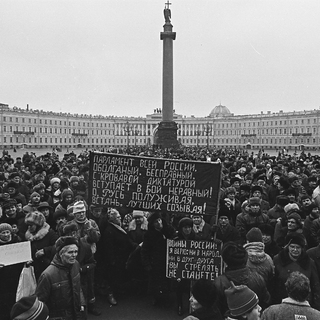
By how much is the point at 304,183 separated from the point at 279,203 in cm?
366

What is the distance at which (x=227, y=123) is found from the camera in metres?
101

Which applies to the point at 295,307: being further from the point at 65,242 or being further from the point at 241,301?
the point at 65,242

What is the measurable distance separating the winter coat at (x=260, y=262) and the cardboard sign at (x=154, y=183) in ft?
2.91

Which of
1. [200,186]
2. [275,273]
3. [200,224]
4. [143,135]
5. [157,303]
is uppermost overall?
[143,135]

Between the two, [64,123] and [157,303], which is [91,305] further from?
[64,123]

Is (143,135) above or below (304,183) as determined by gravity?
above

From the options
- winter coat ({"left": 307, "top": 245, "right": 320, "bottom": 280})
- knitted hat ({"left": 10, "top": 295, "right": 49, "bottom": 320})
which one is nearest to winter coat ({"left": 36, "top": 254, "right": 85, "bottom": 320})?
knitted hat ({"left": 10, "top": 295, "right": 49, "bottom": 320})

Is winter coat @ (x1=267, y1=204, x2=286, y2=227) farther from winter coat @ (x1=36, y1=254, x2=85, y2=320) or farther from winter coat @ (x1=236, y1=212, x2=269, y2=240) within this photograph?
winter coat @ (x1=36, y1=254, x2=85, y2=320)

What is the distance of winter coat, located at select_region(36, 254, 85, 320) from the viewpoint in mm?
3355

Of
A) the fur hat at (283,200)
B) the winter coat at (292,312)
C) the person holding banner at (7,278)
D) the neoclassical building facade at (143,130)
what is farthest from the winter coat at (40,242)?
the neoclassical building facade at (143,130)

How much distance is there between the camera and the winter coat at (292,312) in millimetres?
2580

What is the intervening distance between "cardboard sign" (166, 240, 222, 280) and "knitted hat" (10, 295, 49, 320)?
2036 mm

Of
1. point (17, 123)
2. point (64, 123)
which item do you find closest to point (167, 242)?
point (17, 123)

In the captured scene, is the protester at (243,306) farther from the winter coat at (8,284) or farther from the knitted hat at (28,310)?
the winter coat at (8,284)
